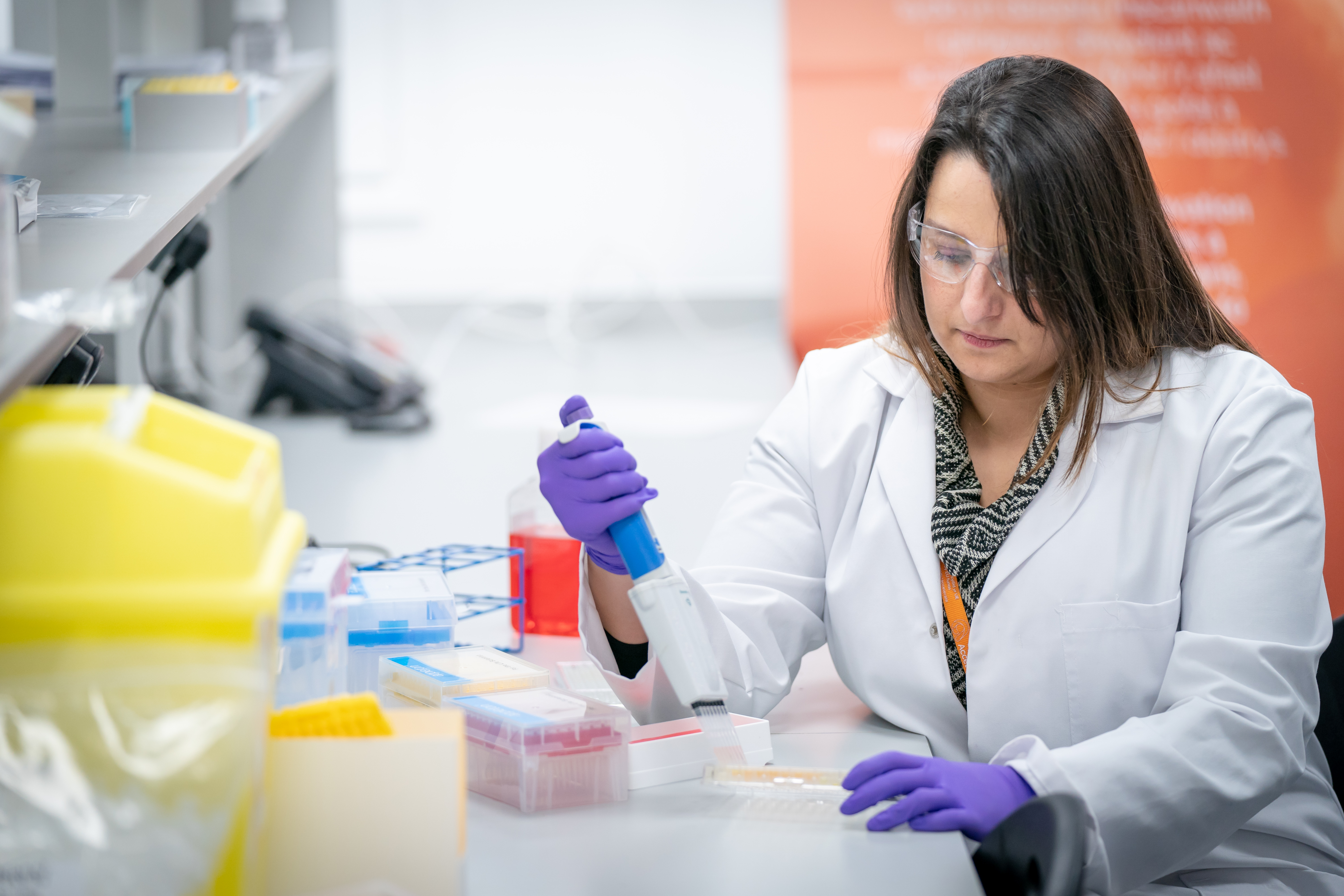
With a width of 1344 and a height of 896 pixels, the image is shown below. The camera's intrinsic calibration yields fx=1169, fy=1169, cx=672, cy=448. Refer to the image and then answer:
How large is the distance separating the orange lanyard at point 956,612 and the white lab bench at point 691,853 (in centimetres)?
30

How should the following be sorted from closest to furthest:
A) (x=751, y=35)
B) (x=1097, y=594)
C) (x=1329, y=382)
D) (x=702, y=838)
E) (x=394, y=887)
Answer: (x=394, y=887) < (x=702, y=838) < (x=1097, y=594) < (x=1329, y=382) < (x=751, y=35)

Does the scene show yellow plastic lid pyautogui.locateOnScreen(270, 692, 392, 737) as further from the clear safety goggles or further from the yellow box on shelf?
the yellow box on shelf

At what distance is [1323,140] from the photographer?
2.64 metres

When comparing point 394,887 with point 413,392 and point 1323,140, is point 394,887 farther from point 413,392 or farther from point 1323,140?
point 1323,140

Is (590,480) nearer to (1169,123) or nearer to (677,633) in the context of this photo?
(677,633)

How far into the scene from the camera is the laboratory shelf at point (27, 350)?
1.80ft

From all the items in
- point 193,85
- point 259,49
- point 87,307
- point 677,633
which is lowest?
point 677,633

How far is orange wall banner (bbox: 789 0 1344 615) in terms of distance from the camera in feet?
8.51

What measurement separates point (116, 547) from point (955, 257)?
0.76 metres

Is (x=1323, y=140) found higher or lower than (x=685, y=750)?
higher

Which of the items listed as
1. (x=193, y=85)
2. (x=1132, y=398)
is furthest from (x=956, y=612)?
(x=193, y=85)

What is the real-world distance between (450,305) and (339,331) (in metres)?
1.68

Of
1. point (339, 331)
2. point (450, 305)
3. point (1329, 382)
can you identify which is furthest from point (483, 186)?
point (1329, 382)

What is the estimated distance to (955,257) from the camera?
105 cm
